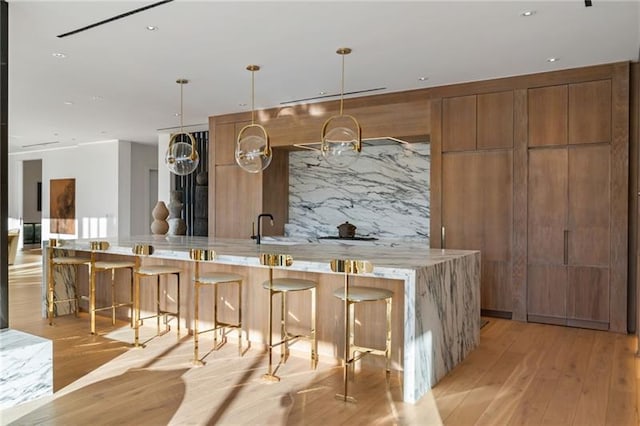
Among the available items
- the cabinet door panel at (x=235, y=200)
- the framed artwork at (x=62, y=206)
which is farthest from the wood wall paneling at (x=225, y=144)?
the framed artwork at (x=62, y=206)

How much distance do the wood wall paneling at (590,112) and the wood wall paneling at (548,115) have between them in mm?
78

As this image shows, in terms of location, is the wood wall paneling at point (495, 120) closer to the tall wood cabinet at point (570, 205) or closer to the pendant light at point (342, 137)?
the tall wood cabinet at point (570, 205)

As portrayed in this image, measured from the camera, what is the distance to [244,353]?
4.00 meters

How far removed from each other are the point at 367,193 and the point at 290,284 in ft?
11.9

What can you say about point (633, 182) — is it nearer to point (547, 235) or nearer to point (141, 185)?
point (547, 235)

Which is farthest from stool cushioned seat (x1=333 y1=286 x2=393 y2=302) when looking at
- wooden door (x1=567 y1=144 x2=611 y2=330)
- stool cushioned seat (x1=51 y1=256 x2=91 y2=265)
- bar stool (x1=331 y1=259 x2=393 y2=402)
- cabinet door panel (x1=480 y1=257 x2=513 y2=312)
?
stool cushioned seat (x1=51 y1=256 x2=91 y2=265)

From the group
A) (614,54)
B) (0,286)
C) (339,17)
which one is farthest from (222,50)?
(614,54)

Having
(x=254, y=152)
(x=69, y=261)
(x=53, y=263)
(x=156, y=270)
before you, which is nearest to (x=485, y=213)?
(x=254, y=152)

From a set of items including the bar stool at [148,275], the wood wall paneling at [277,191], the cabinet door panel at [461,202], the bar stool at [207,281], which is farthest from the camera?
the wood wall paneling at [277,191]

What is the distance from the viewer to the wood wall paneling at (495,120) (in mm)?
5383

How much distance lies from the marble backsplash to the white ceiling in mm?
1154

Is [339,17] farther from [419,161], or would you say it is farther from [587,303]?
[587,303]

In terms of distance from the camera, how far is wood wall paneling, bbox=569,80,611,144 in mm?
4871

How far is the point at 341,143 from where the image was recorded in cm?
448
